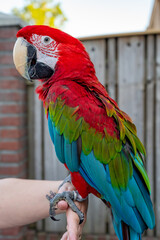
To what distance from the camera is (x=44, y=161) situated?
1868 millimetres

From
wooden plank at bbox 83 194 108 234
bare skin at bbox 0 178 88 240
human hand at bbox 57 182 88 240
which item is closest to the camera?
human hand at bbox 57 182 88 240

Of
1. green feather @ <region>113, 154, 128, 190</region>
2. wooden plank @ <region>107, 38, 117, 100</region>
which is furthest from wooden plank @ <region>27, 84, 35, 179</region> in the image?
green feather @ <region>113, 154, 128, 190</region>

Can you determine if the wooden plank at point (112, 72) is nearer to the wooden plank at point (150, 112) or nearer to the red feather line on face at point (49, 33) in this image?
the wooden plank at point (150, 112)

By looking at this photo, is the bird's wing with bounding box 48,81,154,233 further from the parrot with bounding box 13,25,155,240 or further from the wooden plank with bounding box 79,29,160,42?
the wooden plank with bounding box 79,29,160,42

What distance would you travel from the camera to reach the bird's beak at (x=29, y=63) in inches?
41.8

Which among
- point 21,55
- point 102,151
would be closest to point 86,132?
point 102,151

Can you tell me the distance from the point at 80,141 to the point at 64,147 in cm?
8

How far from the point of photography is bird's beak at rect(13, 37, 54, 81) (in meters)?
1.06

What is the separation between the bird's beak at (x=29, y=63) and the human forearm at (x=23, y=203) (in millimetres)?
550

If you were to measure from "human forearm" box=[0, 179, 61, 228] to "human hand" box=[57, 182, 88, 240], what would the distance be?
0.10 meters

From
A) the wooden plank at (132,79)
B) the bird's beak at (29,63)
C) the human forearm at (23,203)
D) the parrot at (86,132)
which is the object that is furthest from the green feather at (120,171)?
the wooden plank at (132,79)

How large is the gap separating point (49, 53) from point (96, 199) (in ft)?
4.00

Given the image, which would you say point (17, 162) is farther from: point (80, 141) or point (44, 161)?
point (80, 141)

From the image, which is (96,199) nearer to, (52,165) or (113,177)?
(52,165)
